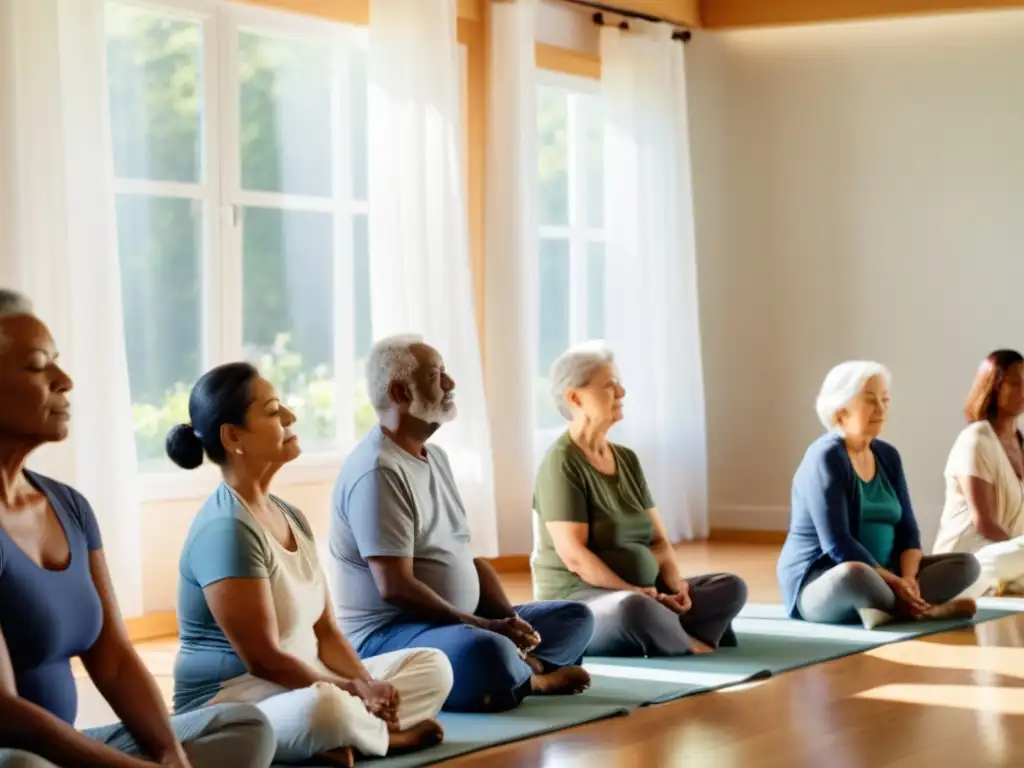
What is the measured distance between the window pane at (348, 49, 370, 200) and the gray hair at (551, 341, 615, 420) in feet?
7.45

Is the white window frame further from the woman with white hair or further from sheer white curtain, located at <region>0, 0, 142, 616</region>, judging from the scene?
sheer white curtain, located at <region>0, 0, 142, 616</region>

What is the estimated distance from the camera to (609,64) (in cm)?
896

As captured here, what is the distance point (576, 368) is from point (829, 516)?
1208mm

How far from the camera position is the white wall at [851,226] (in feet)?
29.5

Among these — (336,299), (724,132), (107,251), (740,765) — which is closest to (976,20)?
(724,132)

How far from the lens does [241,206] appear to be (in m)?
6.88

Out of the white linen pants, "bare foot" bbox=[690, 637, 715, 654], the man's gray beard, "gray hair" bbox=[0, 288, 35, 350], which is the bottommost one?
"bare foot" bbox=[690, 637, 715, 654]

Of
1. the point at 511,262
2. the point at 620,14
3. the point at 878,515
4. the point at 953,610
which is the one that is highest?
the point at 620,14

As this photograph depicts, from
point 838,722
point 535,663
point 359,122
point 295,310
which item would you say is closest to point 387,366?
point 535,663

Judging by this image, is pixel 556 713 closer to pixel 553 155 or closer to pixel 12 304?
pixel 12 304

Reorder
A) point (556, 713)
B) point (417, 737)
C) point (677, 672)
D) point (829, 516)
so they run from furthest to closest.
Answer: point (829, 516) < point (677, 672) < point (556, 713) < point (417, 737)

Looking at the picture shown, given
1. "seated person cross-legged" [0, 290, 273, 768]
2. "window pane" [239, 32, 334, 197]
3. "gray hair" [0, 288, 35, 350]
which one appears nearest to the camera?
"seated person cross-legged" [0, 290, 273, 768]

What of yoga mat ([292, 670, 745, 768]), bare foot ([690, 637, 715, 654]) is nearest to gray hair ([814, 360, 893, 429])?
A: bare foot ([690, 637, 715, 654])

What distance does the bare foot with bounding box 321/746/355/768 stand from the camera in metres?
3.77
